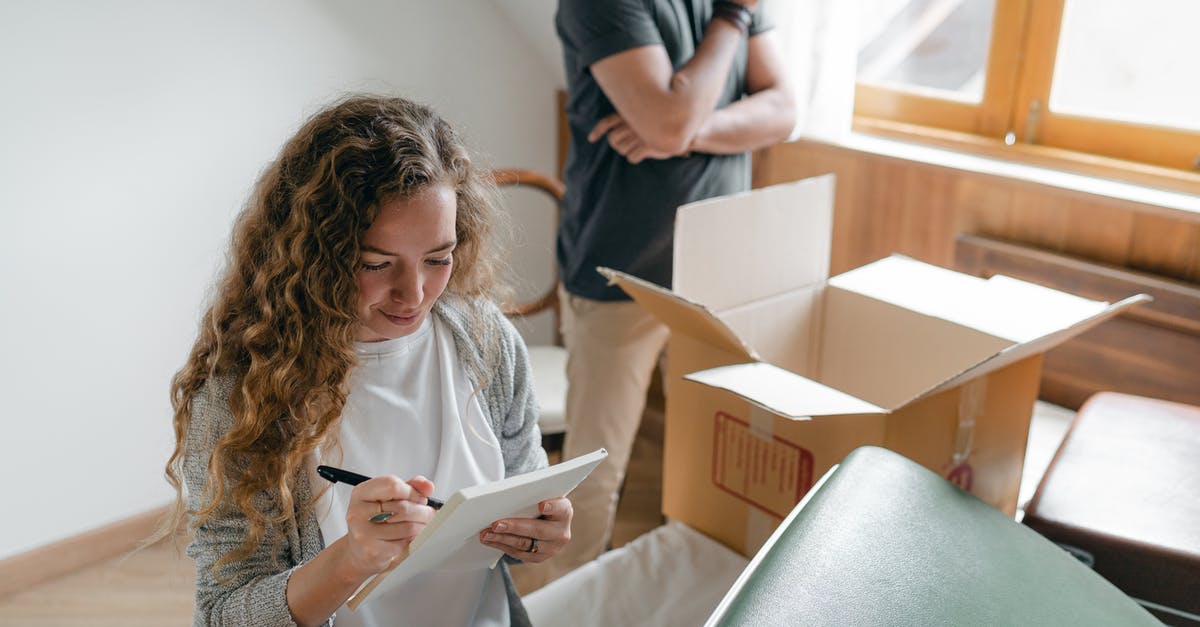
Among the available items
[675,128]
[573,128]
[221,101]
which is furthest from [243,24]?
[675,128]

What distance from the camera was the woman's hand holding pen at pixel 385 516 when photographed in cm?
89

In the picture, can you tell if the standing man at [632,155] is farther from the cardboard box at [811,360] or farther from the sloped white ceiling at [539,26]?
the sloped white ceiling at [539,26]

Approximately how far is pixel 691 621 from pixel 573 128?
0.99m

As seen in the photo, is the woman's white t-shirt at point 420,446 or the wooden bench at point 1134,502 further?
the wooden bench at point 1134,502

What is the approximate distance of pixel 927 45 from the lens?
2432 mm

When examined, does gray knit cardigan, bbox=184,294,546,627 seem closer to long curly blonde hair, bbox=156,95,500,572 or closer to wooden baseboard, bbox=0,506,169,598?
long curly blonde hair, bbox=156,95,500,572

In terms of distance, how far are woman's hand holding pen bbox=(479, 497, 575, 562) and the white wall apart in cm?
114

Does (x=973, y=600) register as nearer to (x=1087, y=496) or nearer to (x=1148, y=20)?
(x=1087, y=496)

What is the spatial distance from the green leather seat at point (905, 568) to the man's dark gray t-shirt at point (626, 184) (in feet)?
3.16

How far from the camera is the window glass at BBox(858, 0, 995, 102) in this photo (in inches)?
92.6

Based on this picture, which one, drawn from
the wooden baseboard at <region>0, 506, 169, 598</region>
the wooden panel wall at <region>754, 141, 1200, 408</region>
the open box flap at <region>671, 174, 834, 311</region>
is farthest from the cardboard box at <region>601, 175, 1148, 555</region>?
the wooden baseboard at <region>0, 506, 169, 598</region>

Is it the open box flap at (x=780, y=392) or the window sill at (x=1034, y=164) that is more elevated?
the window sill at (x=1034, y=164)

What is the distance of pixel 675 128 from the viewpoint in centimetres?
174

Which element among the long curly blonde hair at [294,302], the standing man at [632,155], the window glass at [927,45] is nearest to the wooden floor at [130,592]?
the standing man at [632,155]
